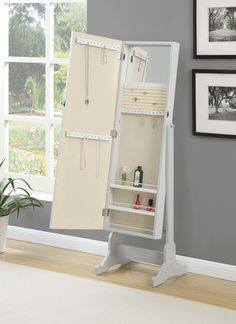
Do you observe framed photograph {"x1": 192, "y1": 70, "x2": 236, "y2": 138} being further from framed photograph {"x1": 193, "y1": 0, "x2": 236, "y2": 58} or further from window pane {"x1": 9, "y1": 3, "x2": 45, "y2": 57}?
window pane {"x1": 9, "y1": 3, "x2": 45, "y2": 57}

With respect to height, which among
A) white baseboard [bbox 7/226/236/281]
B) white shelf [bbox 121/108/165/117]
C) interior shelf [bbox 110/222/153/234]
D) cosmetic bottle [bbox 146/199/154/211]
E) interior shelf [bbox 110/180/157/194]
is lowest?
white baseboard [bbox 7/226/236/281]

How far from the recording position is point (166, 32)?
4.44 meters

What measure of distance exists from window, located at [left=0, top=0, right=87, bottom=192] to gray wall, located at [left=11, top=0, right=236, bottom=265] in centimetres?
60

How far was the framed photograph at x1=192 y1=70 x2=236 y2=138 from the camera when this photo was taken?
4238 millimetres

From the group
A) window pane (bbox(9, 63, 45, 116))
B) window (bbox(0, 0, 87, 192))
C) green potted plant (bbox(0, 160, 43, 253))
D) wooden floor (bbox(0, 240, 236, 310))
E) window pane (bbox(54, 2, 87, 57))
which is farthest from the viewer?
window pane (bbox(9, 63, 45, 116))

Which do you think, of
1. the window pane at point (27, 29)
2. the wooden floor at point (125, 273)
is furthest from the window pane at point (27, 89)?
the wooden floor at point (125, 273)

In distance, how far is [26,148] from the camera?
17.6 feet

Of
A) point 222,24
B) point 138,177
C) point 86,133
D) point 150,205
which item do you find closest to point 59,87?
point 86,133

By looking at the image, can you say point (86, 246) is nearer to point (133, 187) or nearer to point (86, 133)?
point (133, 187)

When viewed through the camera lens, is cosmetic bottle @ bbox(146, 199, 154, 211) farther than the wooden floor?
Yes

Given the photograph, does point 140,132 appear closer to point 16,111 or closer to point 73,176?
point 73,176

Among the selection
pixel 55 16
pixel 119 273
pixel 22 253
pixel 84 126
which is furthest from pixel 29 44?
pixel 119 273

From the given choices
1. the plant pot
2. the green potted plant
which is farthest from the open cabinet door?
the plant pot

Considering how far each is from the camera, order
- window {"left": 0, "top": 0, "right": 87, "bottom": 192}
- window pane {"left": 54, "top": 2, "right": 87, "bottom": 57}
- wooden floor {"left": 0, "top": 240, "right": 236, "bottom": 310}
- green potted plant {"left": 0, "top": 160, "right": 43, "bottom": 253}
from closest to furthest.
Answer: wooden floor {"left": 0, "top": 240, "right": 236, "bottom": 310}, green potted plant {"left": 0, "top": 160, "right": 43, "bottom": 253}, window pane {"left": 54, "top": 2, "right": 87, "bottom": 57}, window {"left": 0, "top": 0, "right": 87, "bottom": 192}
